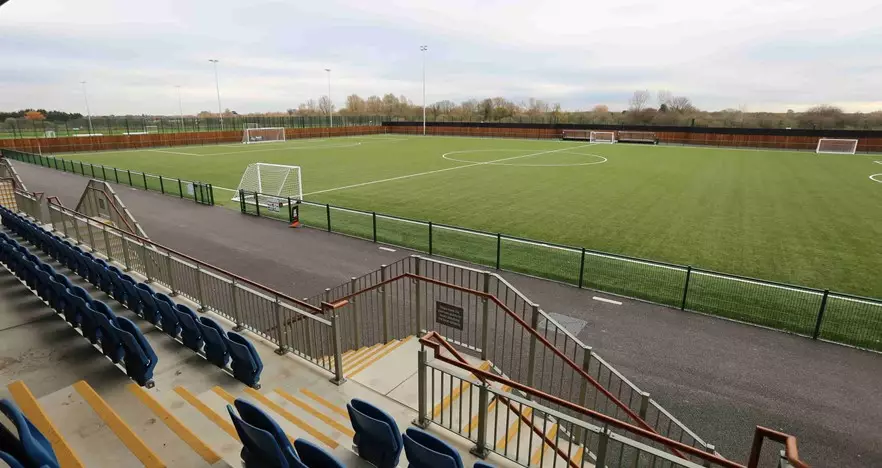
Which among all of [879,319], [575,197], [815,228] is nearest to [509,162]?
[575,197]

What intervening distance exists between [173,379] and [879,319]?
13.7 metres

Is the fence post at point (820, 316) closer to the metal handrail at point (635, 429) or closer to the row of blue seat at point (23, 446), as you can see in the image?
the metal handrail at point (635, 429)

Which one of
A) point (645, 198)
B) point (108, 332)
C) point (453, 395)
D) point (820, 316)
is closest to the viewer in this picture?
point (108, 332)

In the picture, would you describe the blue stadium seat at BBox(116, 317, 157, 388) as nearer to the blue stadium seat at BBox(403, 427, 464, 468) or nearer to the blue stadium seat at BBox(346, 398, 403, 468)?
the blue stadium seat at BBox(346, 398, 403, 468)

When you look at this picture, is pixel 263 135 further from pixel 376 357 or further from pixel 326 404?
pixel 326 404

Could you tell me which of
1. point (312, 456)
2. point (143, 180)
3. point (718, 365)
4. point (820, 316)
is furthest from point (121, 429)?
point (143, 180)

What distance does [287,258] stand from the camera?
14.8 metres

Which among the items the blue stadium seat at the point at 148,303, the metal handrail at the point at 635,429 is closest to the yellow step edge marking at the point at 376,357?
the metal handrail at the point at 635,429

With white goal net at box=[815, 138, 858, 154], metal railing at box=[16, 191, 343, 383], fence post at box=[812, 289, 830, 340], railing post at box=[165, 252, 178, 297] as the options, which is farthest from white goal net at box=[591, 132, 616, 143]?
railing post at box=[165, 252, 178, 297]

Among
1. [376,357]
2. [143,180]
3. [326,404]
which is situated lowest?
[376,357]

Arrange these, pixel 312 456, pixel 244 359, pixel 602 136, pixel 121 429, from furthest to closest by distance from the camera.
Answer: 1. pixel 602 136
2. pixel 244 359
3. pixel 121 429
4. pixel 312 456

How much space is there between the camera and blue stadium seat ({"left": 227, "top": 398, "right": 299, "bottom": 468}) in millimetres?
4039

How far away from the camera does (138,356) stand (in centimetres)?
621

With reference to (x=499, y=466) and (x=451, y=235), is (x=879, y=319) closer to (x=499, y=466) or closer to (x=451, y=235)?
(x=499, y=466)
